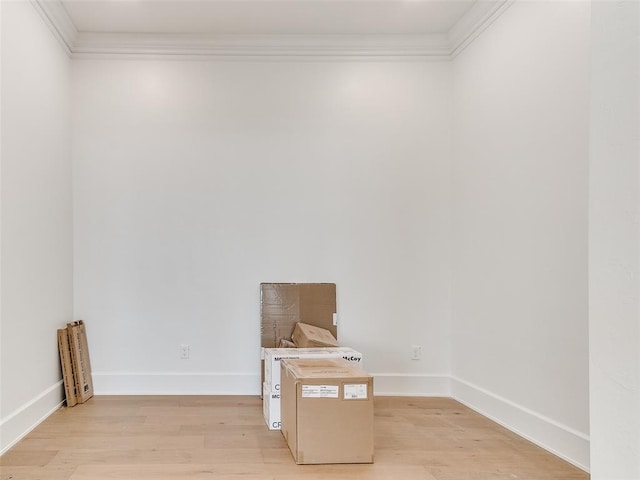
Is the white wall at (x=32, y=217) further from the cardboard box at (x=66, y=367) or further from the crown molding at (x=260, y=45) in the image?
the crown molding at (x=260, y=45)

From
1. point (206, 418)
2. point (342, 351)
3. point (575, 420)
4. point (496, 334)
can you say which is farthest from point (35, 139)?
point (575, 420)

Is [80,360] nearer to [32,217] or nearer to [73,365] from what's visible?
[73,365]

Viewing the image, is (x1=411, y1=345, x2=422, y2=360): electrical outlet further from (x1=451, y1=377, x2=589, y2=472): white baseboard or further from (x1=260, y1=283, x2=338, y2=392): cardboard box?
(x1=260, y1=283, x2=338, y2=392): cardboard box

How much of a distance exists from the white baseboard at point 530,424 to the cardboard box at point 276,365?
37.7 inches

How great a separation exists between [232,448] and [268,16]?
9.79ft

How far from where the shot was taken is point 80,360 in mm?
3744

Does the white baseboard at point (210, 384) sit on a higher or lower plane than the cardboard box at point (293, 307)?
lower

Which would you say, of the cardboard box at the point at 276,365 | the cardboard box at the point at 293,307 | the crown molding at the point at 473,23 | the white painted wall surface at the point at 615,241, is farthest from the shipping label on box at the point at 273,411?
the crown molding at the point at 473,23

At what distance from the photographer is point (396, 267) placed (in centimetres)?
415

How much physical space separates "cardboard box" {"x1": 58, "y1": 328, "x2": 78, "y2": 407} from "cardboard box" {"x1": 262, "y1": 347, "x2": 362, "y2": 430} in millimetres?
1390

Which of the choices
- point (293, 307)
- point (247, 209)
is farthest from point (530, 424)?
point (247, 209)

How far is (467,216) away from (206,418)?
7.80ft

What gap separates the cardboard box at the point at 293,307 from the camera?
4.03 m

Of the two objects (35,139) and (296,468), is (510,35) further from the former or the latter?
(35,139)
